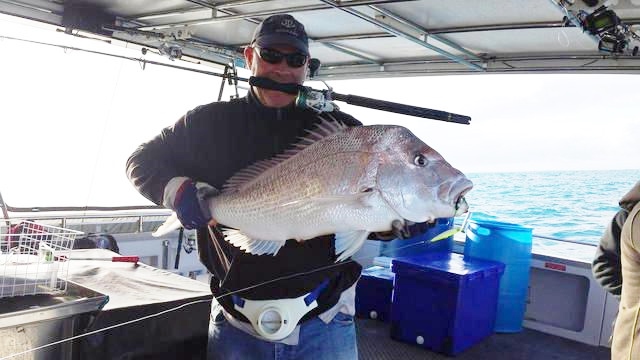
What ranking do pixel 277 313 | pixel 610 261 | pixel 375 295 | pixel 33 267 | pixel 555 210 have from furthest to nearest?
1. pixel 555 210
2. pixel 375 295
3. pixel 610 261
4. pixel 33 267
5. pixel 277 313

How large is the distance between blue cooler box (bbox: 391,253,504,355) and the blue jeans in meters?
2.48

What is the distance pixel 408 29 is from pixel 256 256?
2945 millimetres

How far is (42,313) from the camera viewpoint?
1.62m

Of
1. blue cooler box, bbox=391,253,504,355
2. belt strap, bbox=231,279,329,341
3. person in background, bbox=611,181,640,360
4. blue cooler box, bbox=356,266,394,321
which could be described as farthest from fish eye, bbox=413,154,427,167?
blue cooler box, bbox=356,266,394,321

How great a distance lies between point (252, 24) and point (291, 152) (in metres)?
3.07

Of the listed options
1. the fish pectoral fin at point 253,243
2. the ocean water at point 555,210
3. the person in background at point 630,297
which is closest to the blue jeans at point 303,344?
the fish pectoral fin at point 253,243

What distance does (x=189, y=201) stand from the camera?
4.93 feet

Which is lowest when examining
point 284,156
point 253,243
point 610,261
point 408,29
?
point 610,261

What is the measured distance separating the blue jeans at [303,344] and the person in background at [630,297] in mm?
1103

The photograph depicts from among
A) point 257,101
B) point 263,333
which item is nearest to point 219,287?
point 263,333

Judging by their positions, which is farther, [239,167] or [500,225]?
[500,225]

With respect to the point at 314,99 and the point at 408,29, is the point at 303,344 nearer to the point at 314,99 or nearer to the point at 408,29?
the point at 314,99

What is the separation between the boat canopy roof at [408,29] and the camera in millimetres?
3586

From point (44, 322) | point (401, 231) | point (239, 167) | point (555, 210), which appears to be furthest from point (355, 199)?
point (555, 210)
